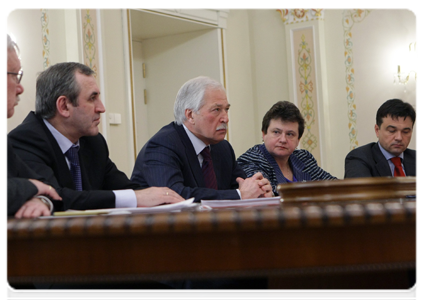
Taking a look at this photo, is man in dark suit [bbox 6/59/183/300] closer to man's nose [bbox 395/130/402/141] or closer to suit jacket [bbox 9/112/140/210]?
suit jacket [bbox 9/112/140/210]

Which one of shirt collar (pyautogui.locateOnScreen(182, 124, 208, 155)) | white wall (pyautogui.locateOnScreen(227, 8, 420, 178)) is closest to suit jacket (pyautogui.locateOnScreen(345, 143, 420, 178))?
shirt collar (pyautogui.locateOnScreen(182, 124, 208, 155))

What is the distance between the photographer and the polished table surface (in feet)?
2.37

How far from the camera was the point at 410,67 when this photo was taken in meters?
6.01

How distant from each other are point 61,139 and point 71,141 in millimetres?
67

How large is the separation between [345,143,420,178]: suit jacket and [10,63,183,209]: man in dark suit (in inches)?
60.2

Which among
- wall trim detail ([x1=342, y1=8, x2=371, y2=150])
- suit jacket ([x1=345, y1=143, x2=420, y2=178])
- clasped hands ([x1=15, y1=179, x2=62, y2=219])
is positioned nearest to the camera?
clasped hands ([x1=15, y1=179, x2=62, y2=219])

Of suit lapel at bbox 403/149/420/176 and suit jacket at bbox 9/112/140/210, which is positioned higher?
suit jacket at bbox 9/112/140/210

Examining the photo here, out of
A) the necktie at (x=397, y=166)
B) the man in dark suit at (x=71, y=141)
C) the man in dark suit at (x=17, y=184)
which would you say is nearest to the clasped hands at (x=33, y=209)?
the man in dark suit at (x=17, y=184)

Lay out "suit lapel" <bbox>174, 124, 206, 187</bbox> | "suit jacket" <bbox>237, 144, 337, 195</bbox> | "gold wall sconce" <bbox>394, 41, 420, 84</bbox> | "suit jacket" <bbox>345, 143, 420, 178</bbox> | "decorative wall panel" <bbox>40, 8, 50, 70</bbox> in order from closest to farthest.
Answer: "suit lapel" <bbox>174, 124, 206, 187</bbox> < "suit jacket" <bbox>237, 144, 337, 195</bbox> < "suit jacket" <bbox>345, 143, 420, 178</bbox> < "decorative wall panel" <bbox>40, 8, 50, 70</bbox> < "gold wall sconce" <bbox>394, 41, 420, 84</bbox>

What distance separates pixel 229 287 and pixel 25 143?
3.09 feet

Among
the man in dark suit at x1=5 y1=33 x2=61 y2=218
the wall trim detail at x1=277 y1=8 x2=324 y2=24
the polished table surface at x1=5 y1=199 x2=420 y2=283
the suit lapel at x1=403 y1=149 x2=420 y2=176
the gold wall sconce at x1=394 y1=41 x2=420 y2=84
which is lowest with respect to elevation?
the suit lapel at x1=403 y1=149 x2=420 y2=176

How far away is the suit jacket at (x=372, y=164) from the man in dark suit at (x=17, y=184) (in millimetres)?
2199

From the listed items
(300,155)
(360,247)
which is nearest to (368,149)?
(300,155)

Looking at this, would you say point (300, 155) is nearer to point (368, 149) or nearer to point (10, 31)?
point (368, 149)
